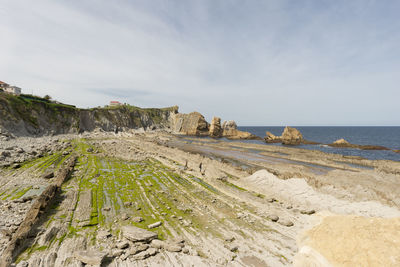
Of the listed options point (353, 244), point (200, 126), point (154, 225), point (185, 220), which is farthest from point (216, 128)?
point (353, 244)

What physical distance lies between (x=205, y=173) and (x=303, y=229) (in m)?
15.5

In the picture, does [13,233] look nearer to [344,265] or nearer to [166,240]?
[166,240]

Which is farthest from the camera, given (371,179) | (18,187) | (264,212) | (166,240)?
(371,179)

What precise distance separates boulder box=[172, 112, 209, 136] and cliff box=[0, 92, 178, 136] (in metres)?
31.3

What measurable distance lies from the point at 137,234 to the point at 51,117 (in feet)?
243

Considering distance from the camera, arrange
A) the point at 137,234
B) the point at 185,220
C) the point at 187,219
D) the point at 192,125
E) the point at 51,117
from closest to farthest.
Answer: the point at 137,234, the point at 185,220, the point at 187,219, the point at 51,117, the point at 192,125

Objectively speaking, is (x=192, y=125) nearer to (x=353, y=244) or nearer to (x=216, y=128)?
(x=216, y=128)

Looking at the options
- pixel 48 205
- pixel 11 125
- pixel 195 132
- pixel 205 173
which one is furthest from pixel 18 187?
pixel 195 132

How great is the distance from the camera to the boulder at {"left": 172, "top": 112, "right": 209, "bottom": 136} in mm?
130125

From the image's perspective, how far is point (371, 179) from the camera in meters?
24.8

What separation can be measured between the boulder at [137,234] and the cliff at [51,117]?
51684 millimetres

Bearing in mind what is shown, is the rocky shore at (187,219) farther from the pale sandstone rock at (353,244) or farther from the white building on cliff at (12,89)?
the white building on cliff at (12,89)

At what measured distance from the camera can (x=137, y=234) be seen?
1053 cm

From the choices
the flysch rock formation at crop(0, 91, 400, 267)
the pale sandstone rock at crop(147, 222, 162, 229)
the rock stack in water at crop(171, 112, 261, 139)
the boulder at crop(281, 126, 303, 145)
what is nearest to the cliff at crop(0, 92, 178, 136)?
the flysch rock formation at crop(0, 91, 400, 267)
